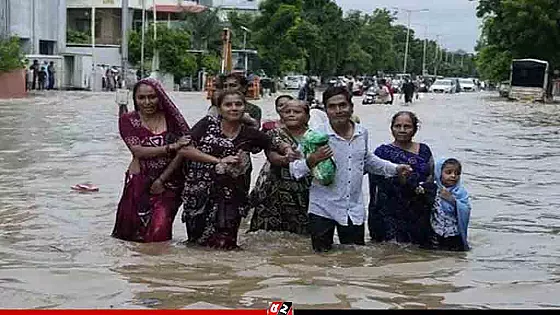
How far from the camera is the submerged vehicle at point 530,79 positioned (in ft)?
176

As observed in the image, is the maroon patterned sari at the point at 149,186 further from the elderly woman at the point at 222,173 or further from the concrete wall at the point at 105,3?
the concrete wall at the point at 105,3

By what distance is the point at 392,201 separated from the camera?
834 cm

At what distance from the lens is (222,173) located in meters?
7.68

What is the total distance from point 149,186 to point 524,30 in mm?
50939

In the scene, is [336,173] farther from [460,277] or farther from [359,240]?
[460,277]

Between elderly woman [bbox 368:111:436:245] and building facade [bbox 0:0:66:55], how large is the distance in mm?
42564

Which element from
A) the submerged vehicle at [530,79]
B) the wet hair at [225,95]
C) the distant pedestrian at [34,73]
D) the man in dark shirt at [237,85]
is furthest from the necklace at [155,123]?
the submerged vehicle at [530,79]

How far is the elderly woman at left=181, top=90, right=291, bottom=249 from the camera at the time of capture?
25.2ft

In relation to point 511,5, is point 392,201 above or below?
below

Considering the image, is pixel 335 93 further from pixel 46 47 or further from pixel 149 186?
pixel 46 47

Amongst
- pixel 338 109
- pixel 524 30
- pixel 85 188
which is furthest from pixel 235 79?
pixel 524 30

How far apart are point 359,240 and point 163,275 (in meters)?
1.71

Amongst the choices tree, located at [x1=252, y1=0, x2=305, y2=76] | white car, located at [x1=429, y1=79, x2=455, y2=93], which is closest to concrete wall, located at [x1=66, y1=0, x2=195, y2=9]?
tree, located at [x1=252, y1=0, x2=305, y2=76]

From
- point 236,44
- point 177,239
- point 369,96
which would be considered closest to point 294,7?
point 236,44
